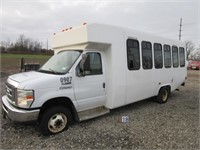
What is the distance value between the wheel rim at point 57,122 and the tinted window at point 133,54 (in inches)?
103

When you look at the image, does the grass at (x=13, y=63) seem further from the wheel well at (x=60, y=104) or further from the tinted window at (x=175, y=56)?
the wheel well at (x=60, y=104)

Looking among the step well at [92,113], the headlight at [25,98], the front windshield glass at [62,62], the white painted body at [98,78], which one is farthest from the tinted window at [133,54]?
the headlight at [25,98]

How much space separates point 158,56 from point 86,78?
3.58 metres

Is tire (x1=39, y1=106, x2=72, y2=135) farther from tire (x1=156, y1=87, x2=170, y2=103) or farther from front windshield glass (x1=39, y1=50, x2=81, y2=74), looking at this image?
tire (x1=156, y1=87, x2=170, y2=103)

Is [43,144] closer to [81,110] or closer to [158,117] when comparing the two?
[81,110]

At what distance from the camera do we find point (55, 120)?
13.8ft

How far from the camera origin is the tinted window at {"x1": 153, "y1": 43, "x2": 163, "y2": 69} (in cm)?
665

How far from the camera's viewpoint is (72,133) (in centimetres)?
431

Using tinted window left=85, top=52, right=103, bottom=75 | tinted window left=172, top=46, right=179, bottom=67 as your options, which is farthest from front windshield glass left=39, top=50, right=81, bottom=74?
tinted window left=172, top=46, right=179, bottom=67

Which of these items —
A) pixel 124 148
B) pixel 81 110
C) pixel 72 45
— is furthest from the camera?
pixel 72 45

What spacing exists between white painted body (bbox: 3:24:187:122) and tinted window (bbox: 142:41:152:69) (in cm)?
18

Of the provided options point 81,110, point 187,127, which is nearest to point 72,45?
point 81,110

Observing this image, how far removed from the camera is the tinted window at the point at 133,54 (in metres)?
5.55

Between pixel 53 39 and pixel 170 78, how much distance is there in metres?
5.16
